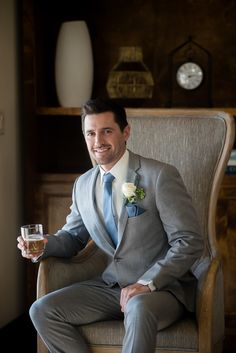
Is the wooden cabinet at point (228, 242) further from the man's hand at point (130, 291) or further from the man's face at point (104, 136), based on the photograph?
the man's hand at point (130, 291)

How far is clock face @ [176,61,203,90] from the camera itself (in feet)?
12.9

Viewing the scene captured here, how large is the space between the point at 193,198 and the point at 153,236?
0.35m

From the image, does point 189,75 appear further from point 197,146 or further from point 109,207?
point 109,207

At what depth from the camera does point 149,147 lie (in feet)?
10.3

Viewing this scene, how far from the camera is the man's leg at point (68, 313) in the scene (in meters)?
2.68

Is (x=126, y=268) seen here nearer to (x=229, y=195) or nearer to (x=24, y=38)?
(x=229, y=195)

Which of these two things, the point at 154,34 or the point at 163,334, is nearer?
the point at 163,334

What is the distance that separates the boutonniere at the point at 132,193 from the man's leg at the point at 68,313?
36cm

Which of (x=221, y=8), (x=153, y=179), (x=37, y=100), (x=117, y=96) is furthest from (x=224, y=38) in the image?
(x=153, y=179)

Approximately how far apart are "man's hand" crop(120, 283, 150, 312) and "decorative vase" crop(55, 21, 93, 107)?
1.47 metres

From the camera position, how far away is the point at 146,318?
8.22ft

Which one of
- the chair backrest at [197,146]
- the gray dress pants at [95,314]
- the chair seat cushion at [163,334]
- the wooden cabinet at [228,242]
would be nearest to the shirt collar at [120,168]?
the chair backrest at [197,146]

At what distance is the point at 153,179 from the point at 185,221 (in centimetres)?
19

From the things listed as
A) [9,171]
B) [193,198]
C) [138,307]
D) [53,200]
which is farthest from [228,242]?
[138,307]
